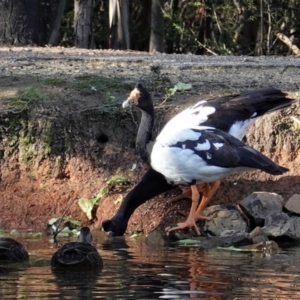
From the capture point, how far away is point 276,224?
1045 cm

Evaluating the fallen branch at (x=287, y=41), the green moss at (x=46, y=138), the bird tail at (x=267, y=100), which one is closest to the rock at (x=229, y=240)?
the bird tail at (x=267, y=100)

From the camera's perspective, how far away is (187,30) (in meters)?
26.1

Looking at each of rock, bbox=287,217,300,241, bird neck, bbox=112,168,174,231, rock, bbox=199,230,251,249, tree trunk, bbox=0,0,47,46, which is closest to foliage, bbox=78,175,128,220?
bird neck, bbox=112,168,174,231

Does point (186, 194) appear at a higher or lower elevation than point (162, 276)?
higher

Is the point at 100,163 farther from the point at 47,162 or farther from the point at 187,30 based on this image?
the point at 187,30

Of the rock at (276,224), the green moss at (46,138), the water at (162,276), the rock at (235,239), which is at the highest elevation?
the green moss at (46,138)

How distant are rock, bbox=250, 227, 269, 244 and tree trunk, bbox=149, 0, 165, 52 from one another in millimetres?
13881

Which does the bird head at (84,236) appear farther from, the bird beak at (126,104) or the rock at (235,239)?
the bird beak at (126,104)

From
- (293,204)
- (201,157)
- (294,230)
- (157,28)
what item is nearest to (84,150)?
(201,157)

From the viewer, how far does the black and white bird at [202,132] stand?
1047cm

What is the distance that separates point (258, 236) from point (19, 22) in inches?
362

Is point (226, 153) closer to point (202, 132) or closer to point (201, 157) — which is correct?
point (201, 157)

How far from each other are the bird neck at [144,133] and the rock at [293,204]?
1527 mm

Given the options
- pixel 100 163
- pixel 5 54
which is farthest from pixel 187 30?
pixel 100 163
